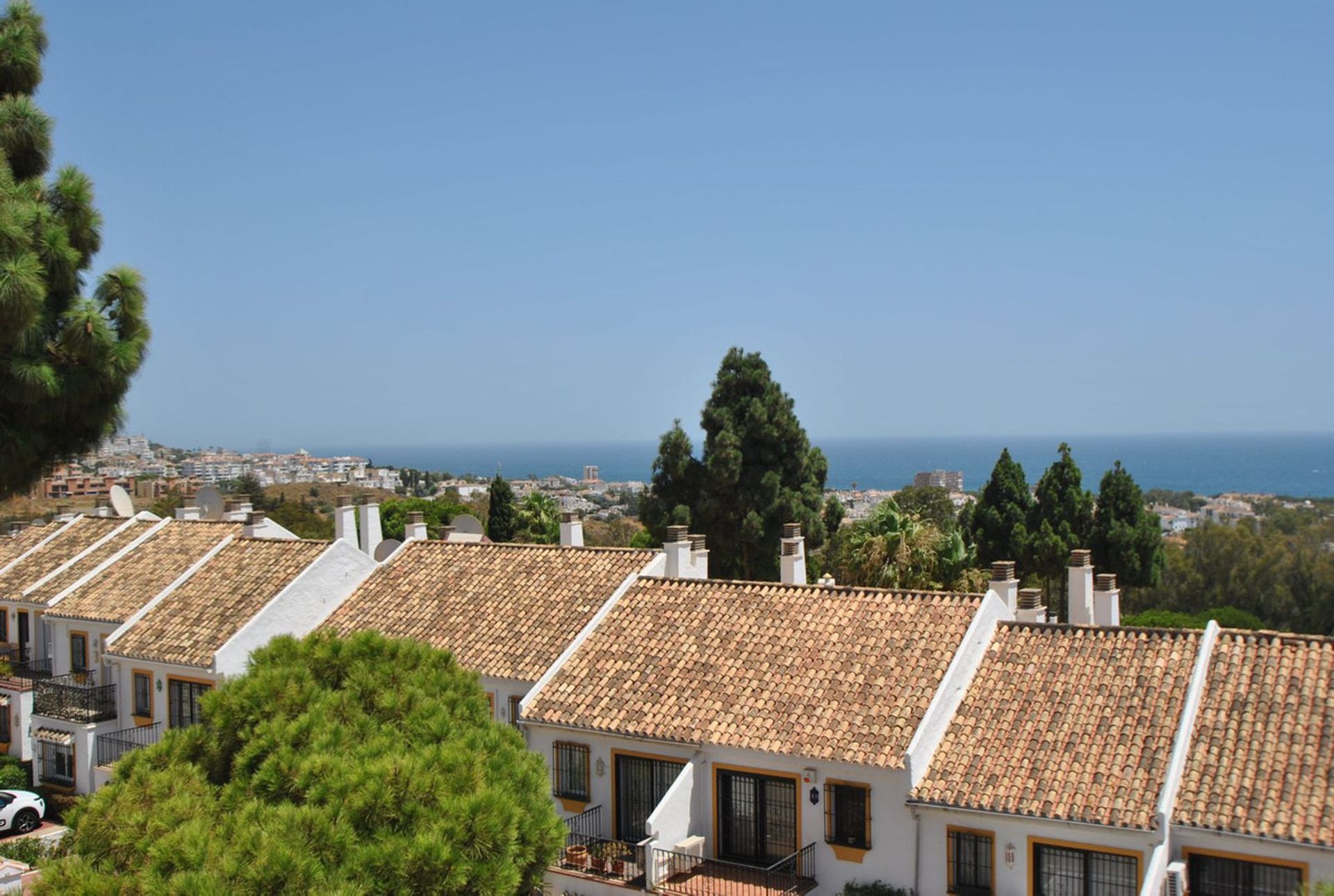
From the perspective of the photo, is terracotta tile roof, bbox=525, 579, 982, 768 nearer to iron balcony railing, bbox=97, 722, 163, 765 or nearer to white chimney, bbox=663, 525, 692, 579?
white chimney, bbox=663, 525, 692, 579

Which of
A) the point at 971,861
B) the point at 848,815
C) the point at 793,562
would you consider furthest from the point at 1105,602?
the point at 793,562

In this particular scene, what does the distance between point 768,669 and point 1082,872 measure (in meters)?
6.70

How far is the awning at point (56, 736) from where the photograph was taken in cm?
3016

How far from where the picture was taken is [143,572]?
33594 millimetres

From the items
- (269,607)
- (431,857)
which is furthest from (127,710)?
(431,857)

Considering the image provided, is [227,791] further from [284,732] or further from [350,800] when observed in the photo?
[350,800]

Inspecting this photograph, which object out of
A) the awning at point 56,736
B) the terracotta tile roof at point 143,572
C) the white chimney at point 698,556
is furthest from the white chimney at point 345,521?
Result: the white chimney at point 698,556

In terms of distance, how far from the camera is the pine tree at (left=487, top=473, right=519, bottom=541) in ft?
174

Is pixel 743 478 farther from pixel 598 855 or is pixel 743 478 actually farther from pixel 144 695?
pixel 598 855

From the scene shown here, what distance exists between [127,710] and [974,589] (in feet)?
78.5

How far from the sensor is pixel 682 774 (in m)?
20.1

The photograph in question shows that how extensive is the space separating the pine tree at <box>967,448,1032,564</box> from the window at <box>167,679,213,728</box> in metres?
31.3

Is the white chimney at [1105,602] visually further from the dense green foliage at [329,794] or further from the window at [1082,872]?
the dense green foliage at [329,794]

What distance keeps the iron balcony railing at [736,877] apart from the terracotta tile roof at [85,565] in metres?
23.6
